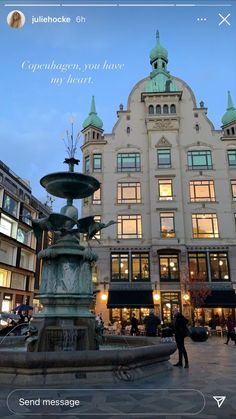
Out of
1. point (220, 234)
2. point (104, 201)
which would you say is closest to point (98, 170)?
point (104, 201)

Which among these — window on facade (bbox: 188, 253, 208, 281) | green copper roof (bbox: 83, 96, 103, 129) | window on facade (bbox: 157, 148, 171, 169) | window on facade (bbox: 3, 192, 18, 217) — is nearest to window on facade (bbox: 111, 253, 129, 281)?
window on facade (bbox: 188, 253, 208, 281)

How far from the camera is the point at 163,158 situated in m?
36.3

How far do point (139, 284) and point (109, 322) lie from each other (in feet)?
14.7

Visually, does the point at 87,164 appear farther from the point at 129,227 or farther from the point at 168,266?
the point at 168,266

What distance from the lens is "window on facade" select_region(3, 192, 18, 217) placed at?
39.6 metres

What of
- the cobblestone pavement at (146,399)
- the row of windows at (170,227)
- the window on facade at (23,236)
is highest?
the window on facade at (23,236)

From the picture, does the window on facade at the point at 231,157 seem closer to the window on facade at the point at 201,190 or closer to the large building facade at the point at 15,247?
the window on facade at the point at 201,190

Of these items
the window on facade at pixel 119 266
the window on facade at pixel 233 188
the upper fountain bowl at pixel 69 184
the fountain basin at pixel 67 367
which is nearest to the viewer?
the fountain basin at pixel 67 367

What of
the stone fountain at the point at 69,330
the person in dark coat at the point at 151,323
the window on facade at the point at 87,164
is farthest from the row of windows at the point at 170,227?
the stone fountain at the point at 69,330

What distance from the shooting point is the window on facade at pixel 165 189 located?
34.8 meters

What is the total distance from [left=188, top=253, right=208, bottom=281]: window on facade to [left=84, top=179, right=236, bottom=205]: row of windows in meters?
5.81

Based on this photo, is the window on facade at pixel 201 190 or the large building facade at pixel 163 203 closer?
the large building facade at pixel 163 203

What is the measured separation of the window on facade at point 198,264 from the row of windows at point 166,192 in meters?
5.81

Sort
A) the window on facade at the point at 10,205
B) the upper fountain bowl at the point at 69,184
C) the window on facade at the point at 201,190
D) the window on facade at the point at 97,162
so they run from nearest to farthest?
the upper fountain bowl at the point at 69,184
the window on facade at the point at 201,190
the window on facade at the point at 97,162
the window on facade at the point at 10,205
